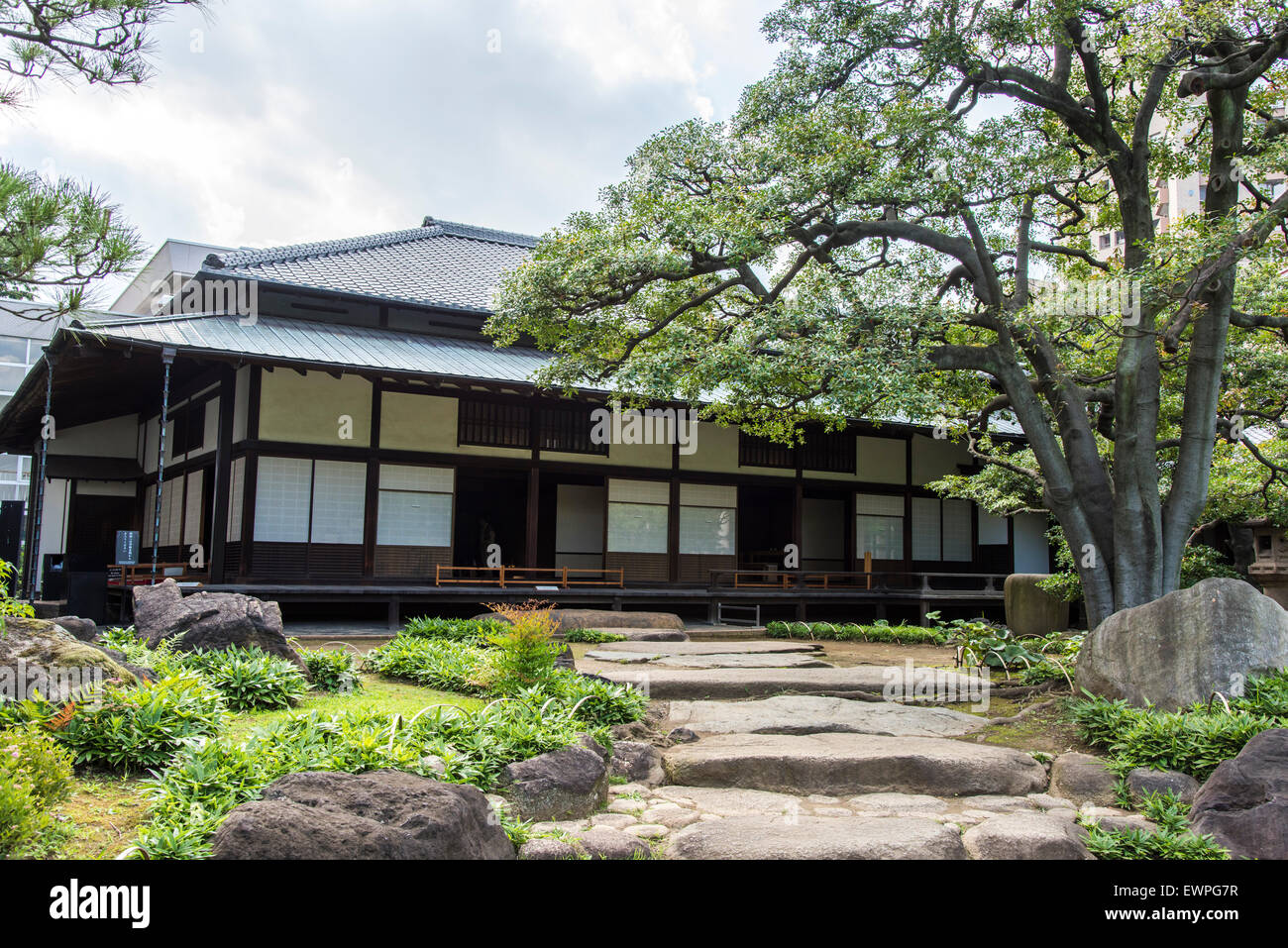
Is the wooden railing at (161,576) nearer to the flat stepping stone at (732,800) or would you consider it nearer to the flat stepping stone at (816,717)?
the flat stepping stone at (816,717)

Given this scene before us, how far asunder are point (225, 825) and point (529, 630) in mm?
3596

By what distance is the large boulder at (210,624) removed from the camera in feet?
24.5

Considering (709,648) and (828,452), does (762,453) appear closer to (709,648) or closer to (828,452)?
(828,452)

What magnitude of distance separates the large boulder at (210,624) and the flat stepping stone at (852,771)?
3.63 meters

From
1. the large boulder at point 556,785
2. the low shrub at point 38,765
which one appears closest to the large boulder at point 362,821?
the large boulder at point 556,785

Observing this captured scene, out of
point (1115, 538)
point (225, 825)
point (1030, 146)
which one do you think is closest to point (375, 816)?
point (225, 825)

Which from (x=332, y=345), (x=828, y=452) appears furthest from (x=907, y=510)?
(x=332, y=345)

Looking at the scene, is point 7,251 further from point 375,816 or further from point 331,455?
point 331,455

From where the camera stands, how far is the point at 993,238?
41.3 feet

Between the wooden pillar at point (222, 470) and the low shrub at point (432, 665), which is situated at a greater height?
the wooden pillar at point (222, 470)

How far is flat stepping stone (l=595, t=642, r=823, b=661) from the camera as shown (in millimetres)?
10977

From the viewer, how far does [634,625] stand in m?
14.1

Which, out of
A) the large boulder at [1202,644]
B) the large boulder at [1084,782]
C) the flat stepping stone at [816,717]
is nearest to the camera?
the large boulder at [1084,782]

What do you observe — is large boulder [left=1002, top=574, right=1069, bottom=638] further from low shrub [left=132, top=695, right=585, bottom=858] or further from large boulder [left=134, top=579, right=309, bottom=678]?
large boulder [left=134, top=579, right=309, bottom=678]
